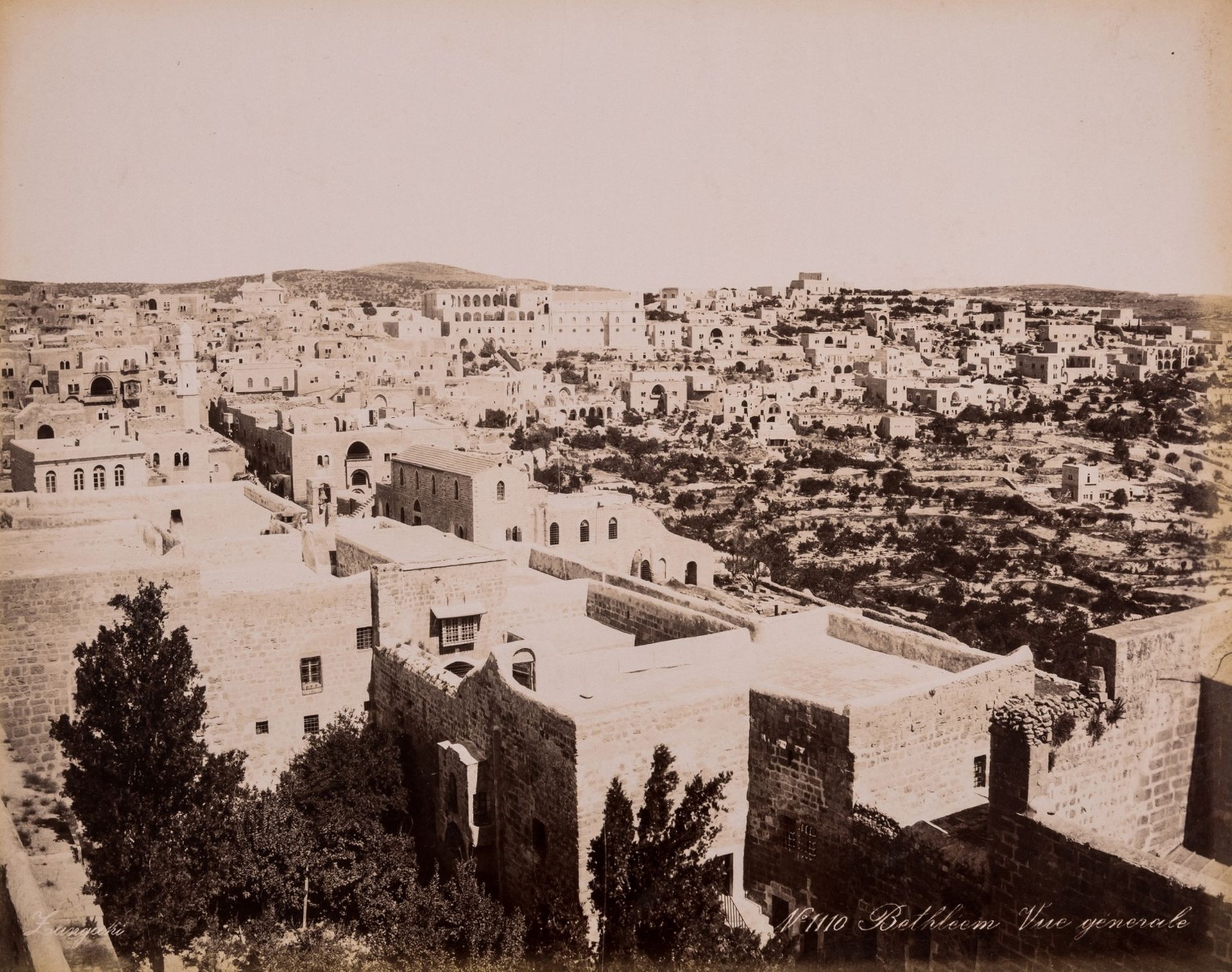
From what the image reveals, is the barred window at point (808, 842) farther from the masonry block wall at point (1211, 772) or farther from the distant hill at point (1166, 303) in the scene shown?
the distant hill at point (1166, 303)

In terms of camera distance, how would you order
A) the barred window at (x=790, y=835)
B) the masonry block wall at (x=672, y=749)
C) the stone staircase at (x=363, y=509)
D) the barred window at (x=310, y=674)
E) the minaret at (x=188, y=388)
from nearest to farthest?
1. the masonry block wall at (x=672, y=749)
2. the barred window at (x=790, y=835)
3. the barred window at (x=310, y=674)
4. the stone staircase at (x=363, y=509)
5. the minaret at (x=188, y=388)

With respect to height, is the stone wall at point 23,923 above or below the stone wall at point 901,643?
below

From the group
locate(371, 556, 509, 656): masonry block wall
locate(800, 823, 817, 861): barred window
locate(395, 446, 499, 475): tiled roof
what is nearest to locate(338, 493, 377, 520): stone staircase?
locate(395, 446, 499, 475): tiled roof

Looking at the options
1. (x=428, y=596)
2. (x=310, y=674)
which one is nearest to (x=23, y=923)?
(x=310, y=674)

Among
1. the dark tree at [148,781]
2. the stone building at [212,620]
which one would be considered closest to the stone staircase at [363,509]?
the stone building at [212,620]

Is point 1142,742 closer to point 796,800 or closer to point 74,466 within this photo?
point 796,800

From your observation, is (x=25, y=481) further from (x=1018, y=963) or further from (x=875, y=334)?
(x=875, y=334)
